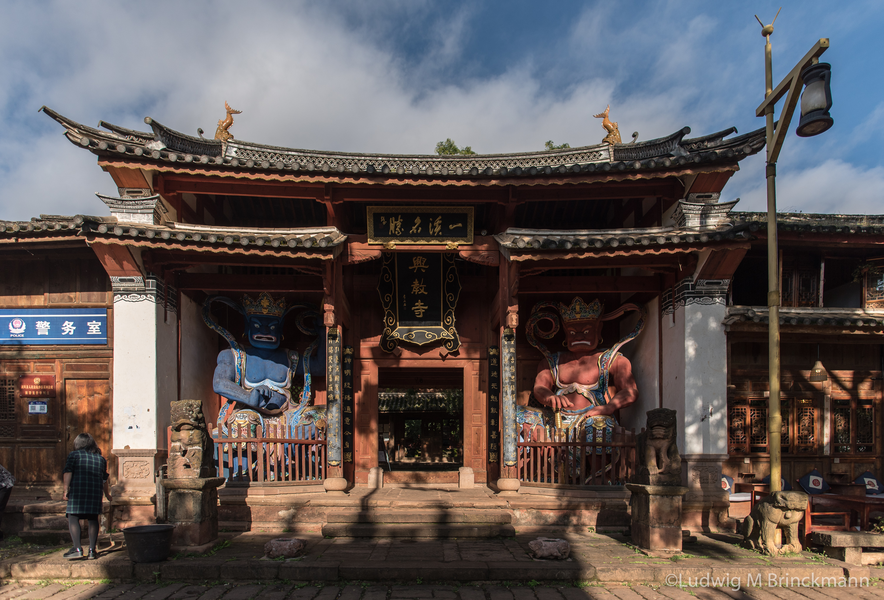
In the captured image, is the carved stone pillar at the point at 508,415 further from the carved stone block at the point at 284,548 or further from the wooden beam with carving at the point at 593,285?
the carved stone block at the point at 284,548

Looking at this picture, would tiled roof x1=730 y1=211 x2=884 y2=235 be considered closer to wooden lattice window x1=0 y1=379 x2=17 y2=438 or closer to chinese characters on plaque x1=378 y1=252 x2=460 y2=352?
chinese characters on plaque x1=378 y1=252 x2=460 y2=352

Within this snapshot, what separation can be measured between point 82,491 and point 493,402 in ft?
19.6

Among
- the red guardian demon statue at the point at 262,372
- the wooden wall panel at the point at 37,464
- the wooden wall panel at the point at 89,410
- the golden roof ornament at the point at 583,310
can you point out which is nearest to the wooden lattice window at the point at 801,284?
the golden roof ornament at the point at 583,310

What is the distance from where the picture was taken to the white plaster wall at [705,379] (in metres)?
8.22

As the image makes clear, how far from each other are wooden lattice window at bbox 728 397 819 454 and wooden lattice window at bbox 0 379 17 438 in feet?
39.8

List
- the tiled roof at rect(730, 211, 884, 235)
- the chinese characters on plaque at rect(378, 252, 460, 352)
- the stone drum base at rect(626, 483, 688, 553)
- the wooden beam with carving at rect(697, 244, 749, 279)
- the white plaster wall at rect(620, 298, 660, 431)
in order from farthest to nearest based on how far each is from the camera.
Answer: the chinese characters on plaque at rect(378, 252, 460, 352) < the white plaster wall at rect(620, 298, 660, 431) < the tiled roof at rect(730, 211, 884, 235) < the wooden beam with carving at rect(697, 244, 749, 279) < the stone drum base at rect(626, 483, 688, 553)

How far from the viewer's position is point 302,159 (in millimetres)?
12133

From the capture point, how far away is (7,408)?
9102 millimetres

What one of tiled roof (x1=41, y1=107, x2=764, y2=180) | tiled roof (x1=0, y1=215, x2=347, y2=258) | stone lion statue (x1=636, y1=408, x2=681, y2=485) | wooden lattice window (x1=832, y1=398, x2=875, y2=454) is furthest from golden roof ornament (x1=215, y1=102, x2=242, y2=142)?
wooden lattice window (x1=832, y1=398, x2=875, y2=454)

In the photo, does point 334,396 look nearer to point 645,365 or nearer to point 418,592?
point 418,592

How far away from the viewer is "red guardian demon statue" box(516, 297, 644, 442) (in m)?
9.09

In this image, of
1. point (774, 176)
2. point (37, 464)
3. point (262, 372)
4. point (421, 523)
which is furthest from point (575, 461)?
point (37, 464)

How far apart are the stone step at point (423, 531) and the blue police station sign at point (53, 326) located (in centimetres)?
517

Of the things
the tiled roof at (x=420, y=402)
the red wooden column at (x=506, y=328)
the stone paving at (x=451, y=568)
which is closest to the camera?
the stone paving at (x=451, y=568)
